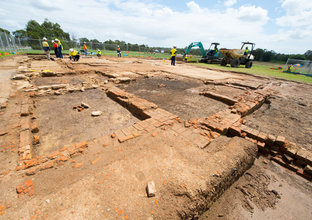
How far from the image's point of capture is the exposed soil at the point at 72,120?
259 cm

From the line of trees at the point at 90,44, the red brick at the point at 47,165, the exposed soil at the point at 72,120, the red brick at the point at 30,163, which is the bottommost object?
the exposed soil at the point at 72,120

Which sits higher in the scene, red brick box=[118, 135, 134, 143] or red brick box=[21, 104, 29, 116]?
red brick box=[118, 135, 134, 143]

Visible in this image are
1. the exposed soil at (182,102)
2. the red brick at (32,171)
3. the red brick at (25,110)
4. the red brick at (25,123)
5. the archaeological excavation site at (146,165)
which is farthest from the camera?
the exposed soil at (182,102)

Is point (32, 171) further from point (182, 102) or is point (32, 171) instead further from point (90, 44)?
point (90, 44)

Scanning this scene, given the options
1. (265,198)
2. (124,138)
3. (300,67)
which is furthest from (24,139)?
(300,67)

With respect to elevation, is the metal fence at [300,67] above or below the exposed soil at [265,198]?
above

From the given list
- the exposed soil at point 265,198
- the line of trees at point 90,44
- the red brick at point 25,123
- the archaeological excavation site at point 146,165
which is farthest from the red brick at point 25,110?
the line of trees at point 90,44

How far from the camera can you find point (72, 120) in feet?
10.4

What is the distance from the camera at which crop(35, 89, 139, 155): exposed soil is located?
2586mm

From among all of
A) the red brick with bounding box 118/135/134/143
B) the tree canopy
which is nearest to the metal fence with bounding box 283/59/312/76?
the red brick with bounding box 118/135/134/143

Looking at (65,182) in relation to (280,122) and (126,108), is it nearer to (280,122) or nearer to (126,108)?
(126,108)

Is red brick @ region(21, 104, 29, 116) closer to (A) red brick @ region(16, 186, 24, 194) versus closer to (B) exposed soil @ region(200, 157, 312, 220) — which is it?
(A) red brick @ region(16, 186, 24, 194)

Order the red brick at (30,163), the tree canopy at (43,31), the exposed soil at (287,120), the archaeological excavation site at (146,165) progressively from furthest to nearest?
the tree canopy at (43,31) → the exposed soil at (287,120) → the red brick at (30,163) → the archaeological excavation site at (146,165)

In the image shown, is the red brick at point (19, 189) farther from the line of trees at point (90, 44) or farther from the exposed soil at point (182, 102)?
the line of trees at point (90, 44)
